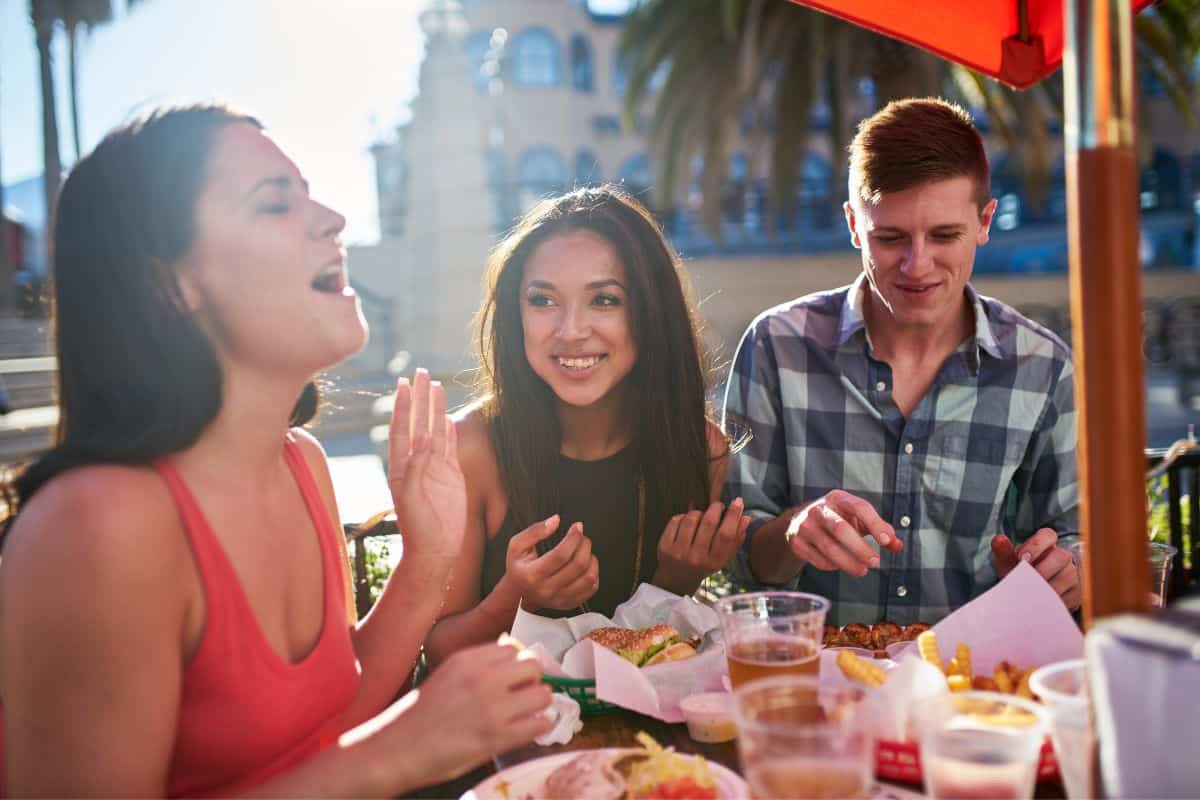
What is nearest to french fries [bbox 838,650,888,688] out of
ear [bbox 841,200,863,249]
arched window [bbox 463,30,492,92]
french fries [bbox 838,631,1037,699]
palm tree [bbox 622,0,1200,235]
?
french fries [bbox 838,631,1037,699]

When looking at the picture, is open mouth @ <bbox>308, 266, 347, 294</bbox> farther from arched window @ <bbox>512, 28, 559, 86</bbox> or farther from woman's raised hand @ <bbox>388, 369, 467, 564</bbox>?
arched window @ <bbox>512, 28, 559, 86</bbox>

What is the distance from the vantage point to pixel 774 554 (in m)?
2.90

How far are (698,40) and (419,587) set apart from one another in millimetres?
14275

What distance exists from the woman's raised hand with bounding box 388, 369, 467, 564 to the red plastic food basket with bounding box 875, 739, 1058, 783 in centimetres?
88

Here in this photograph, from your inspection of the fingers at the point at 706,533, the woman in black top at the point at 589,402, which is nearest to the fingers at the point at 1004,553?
the fingers at the point at 706,533

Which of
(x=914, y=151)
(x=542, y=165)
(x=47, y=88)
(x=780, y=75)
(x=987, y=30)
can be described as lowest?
(x=914, y=151)

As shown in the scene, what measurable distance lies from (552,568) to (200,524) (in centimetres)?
88

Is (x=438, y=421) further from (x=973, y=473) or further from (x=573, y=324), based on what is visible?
(x=973, y=473)

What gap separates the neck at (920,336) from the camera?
3.21m

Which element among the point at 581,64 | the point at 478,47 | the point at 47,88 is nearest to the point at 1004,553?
the point at 47,88

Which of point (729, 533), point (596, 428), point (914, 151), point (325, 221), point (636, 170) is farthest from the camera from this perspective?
point (636, 170)

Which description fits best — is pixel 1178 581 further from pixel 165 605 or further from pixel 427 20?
pixel 427 20

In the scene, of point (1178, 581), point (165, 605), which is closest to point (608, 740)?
point (165, 605)

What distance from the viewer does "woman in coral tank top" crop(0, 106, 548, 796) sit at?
1309mm
